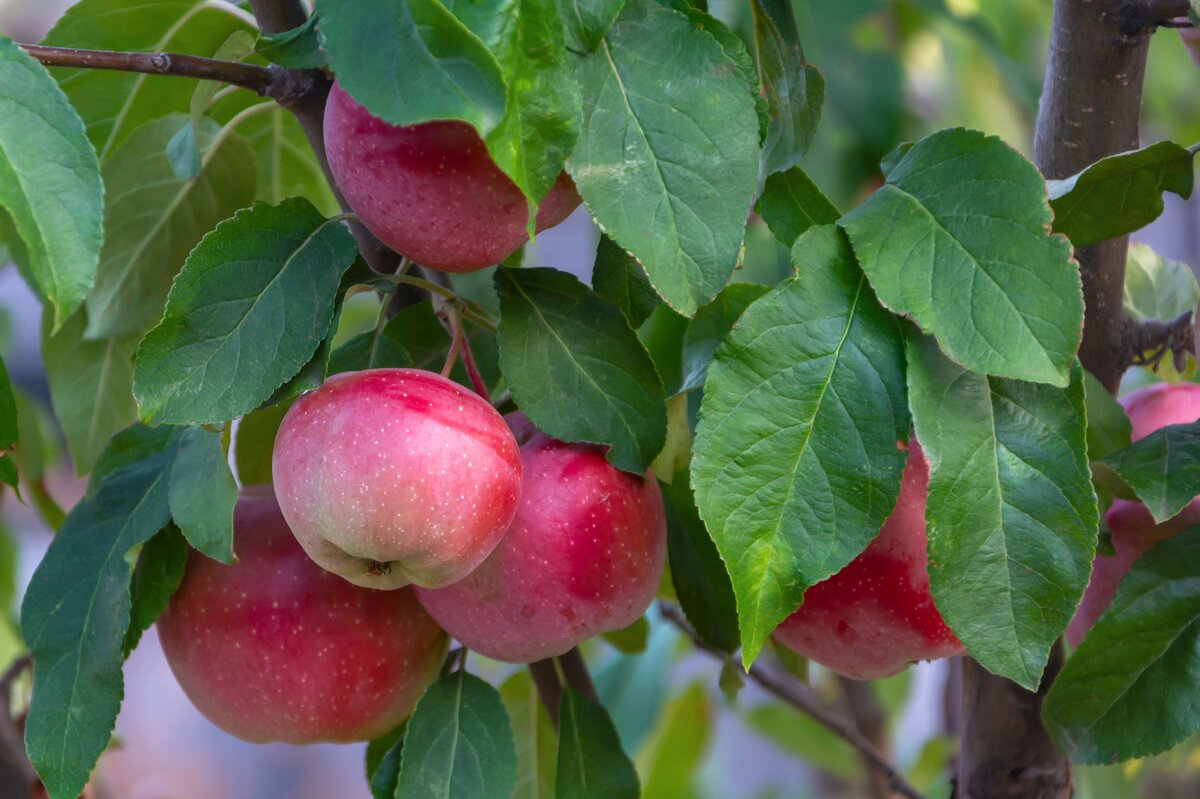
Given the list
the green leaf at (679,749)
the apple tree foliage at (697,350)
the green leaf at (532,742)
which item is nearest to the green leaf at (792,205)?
the apple tree foliage at (697,350)

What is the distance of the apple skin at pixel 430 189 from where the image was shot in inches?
16.6

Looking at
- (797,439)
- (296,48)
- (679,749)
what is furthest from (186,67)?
(679,749)

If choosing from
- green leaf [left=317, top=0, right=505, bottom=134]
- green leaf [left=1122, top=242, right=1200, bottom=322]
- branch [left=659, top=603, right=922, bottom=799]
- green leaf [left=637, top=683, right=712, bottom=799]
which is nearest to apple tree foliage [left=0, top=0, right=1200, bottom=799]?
green leaf [left=317, top=0, right=505, bottom=134]

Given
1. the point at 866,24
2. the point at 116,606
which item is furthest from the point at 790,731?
the point at 116,606

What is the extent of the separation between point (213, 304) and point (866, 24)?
0.62 metres

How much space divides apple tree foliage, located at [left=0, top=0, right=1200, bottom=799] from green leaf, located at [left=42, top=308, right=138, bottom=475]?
5.9 inches

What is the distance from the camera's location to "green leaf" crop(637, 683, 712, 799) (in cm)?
108

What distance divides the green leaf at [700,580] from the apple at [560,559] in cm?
5

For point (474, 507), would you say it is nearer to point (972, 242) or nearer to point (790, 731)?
point (972, 242)

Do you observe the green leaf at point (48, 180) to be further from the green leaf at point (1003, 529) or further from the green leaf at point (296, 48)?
the green leaf at point (1003, 529)

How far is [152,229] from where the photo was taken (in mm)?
651

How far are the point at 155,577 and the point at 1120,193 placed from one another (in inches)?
16.5

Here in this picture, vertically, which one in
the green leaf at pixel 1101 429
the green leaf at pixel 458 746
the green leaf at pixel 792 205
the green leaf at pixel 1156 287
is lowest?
the green leaf at pixel 458 746

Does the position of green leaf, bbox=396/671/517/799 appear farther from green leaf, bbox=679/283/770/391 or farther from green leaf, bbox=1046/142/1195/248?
green leaf, bbox=1046/142/1195/248
